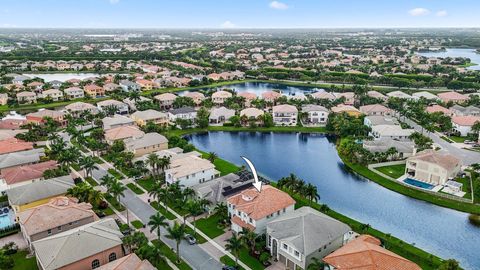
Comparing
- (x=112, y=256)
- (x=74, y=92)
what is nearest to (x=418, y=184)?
(x=112, y=256)

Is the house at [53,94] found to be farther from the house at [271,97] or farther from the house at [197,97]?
the house at [271,97]

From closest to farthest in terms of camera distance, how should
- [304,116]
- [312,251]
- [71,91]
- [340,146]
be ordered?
[312,251]
[340,146]
[304,116]
[71,91]

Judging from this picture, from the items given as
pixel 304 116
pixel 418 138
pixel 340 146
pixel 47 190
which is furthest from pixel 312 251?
pixel 304 116

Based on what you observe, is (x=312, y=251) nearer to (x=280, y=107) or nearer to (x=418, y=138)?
(x=418, y=138)

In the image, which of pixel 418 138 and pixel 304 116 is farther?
pixel 304 116

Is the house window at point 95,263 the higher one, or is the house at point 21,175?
the house at point 21,175

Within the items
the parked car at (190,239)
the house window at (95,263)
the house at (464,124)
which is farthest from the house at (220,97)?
the house window at (95,263)

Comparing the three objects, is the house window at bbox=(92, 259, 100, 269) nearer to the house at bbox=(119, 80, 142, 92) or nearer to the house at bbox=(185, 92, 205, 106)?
the house at bbox=(185, 92, 205, 106)

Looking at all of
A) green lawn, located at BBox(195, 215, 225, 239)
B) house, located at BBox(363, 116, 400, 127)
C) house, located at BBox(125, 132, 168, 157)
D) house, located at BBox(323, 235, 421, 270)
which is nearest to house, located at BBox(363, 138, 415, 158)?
house, located at BBox(363, 116, 400, 127)
